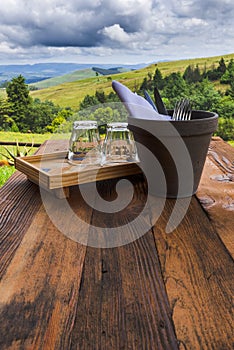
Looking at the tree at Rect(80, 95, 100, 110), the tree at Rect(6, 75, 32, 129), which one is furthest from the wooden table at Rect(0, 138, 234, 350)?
the tree at Rect(6, 75, 32, 129)

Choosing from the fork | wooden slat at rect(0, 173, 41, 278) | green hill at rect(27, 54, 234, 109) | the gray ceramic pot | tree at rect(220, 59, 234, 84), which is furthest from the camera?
green hill at rect(27, 54, 234, 109)

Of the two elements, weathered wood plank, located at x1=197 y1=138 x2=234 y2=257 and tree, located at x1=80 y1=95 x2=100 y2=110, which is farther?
tree, located at x1=80 y1=95 x2=100 y2=110

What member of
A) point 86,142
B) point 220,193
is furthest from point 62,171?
point 220,193

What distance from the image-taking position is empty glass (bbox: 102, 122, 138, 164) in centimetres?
98

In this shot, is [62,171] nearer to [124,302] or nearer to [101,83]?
[124,302]

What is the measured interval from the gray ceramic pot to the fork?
0.10m

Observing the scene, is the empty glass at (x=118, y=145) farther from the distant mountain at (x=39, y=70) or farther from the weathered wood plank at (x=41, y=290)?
the distant mountain at (x=39, y=70)

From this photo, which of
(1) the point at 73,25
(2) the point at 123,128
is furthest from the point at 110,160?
(1) the point at 73,25

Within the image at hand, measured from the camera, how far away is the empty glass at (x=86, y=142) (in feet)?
3.21

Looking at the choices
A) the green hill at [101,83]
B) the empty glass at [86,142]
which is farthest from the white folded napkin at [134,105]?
the green hill at [101,83]

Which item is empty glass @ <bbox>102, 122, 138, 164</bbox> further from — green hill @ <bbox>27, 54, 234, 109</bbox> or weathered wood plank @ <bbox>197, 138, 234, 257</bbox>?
green hill @ <bbox>27, 54, 234, 109</bbox>

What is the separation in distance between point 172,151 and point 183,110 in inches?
7.4

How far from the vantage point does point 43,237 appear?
672 millimetres

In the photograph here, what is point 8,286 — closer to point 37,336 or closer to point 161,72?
point 37,336
